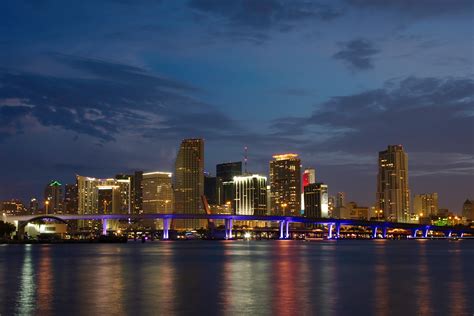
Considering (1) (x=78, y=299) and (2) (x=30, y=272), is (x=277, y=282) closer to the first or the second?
(1) (x=78, y=299)

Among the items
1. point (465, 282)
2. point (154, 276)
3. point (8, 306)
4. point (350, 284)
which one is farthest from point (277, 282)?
point (8, 306)

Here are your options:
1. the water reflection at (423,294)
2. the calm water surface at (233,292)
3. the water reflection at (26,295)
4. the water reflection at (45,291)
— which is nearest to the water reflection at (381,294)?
the calm water surface at (233,292)

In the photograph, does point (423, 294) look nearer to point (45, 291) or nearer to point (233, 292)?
point (233, 292)

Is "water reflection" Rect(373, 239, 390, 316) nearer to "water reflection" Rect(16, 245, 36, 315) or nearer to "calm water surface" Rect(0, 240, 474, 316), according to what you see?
"calm water surface" Rect(0, 240, 474, 316)

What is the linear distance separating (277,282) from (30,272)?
25.0 meters

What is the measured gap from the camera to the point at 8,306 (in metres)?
36.5

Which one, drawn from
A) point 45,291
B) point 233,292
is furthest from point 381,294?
point 45,291

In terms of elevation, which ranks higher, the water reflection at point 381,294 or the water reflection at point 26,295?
the water reflection at point 26,295

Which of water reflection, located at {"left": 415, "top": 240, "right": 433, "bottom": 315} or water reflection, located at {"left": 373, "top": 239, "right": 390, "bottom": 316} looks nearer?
water reflection, located at {"left": 373, "top": 239, "right": 390, "bottom": 316}

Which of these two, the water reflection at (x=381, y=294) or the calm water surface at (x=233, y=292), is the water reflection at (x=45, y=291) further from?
the water reflection at (x=381, y=294)

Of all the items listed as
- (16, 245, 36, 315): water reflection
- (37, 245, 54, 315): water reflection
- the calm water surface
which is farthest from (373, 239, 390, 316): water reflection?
(16, 245, 36, 315): water reflection

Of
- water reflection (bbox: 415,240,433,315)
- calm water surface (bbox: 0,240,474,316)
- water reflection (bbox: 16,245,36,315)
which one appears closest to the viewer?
water reflection (bbox: 16,245,36,315)

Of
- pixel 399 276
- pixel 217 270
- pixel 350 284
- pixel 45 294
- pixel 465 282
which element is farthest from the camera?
pixel 217 270

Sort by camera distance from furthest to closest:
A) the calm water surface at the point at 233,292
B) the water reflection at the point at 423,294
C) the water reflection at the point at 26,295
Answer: the water reflection at the point at 423,294 → the calm water surface at the point at 233,292 → the water reflection at the point at 26,295
